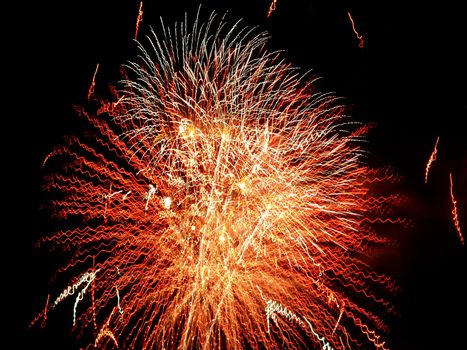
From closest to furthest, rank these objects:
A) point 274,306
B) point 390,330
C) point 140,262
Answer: point 274,306, point 140,262, point 390,330

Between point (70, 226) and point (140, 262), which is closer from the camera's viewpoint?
point (140, 262)

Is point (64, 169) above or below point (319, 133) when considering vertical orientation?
below

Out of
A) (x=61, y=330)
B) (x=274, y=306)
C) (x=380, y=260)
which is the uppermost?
(x=380, y=260)

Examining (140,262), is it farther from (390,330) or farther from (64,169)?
(390,330)

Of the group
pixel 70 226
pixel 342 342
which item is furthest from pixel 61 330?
pixel 342 342

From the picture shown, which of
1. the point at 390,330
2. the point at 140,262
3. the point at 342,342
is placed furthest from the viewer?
the point at 390,330

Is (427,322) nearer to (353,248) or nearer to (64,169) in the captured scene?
(353,248)

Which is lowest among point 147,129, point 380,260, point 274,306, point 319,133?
point 274,306

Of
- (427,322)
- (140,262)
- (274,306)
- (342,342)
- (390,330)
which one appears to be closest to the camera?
(274,306)

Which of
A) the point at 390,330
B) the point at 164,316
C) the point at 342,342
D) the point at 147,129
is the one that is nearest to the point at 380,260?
the point at 390,330
